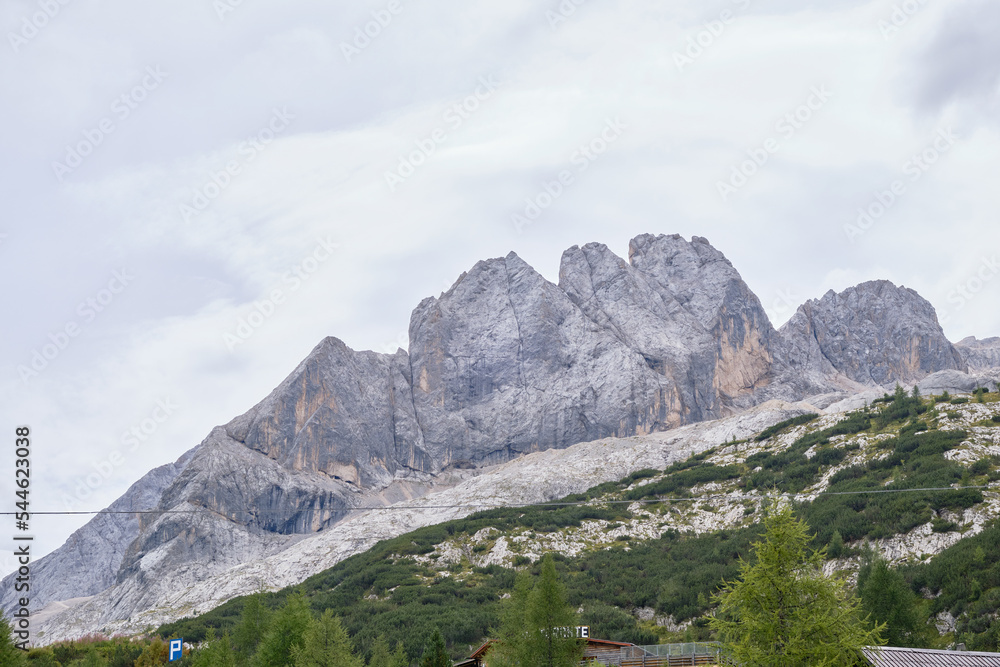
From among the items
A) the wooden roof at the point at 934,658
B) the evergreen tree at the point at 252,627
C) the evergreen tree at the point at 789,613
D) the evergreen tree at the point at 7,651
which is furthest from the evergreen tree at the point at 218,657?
the wooden roof at the point at 934,658

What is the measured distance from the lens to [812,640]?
1845 centimetres

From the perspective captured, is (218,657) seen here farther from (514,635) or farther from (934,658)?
(934,658)

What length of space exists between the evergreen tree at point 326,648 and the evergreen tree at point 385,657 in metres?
6.86

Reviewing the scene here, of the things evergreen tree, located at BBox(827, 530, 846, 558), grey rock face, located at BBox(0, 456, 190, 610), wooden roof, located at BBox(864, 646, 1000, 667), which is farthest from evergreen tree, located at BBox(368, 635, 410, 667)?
grey rock face, located at BBox(0, 456, 190, 610)

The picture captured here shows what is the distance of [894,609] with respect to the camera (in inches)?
1706

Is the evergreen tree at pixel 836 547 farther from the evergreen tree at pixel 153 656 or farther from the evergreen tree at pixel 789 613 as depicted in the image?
the evergreen tree at pixel 153 656

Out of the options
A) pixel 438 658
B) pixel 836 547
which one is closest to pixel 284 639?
pixel 438 658

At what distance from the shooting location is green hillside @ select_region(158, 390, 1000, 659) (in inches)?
2387

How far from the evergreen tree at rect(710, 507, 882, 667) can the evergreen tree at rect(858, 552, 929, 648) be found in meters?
27.5

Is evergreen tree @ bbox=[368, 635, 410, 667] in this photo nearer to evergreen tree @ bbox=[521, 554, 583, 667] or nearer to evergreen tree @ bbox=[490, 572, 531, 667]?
evergreen tree @ bbox=[490, 572, 531, 667]

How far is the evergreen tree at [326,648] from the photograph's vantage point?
34.3 meters

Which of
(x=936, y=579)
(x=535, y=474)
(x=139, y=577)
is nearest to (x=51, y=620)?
(x=139, y=577)

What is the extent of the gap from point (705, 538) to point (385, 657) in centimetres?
4681

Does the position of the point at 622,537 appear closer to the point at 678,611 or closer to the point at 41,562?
the point at 678,611
